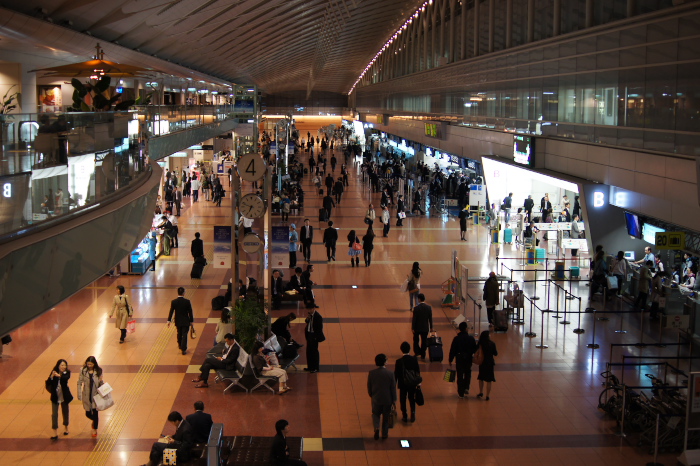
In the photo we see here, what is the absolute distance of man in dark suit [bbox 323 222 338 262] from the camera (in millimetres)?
21094

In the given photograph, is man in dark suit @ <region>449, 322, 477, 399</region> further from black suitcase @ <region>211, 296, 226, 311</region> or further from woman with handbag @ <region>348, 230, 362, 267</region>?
woman with handbag @ <region>348, 230, 362, 267</region>

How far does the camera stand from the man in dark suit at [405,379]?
10.1 m

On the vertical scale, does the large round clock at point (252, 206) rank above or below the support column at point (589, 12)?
below

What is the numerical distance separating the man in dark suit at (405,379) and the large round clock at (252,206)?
13.8ft

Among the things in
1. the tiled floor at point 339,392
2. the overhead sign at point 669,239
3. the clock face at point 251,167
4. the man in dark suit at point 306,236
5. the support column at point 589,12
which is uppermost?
the support column at point 589,12

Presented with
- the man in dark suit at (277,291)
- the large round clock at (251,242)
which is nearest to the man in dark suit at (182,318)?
the large round clock at (251,242)

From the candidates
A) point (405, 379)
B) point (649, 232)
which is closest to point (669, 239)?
point (649, 232)

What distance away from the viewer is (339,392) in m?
11.4

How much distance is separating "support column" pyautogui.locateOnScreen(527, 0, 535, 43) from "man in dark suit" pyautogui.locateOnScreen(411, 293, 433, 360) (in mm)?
15099

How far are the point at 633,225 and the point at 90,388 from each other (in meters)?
13.1

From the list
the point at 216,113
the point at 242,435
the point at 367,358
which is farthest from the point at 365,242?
the point at 216,113

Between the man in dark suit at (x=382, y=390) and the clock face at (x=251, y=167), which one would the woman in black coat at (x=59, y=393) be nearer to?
the man in dark suit at (x=382, y=390)

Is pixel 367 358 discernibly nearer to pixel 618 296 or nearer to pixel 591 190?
pixel 618 296

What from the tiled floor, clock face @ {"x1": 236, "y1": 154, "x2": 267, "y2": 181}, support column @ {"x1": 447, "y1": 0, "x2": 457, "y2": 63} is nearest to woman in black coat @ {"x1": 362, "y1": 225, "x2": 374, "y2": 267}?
the tiled floor
